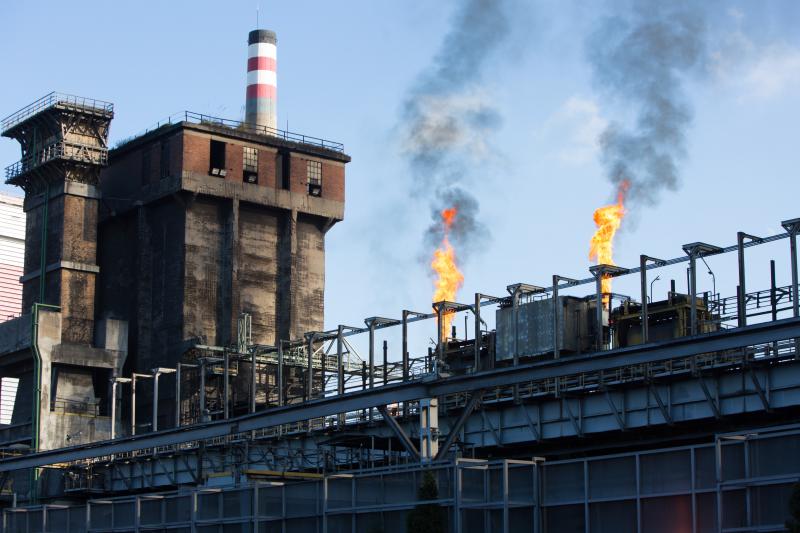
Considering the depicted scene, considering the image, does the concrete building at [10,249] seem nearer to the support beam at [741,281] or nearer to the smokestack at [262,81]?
the smokestack at [262,81]

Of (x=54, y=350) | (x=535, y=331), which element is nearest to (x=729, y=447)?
(x=535, y=331)

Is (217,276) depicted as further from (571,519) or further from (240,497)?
(571,519)

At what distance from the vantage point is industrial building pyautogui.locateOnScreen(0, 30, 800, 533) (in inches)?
1687

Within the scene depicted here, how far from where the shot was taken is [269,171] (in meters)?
112

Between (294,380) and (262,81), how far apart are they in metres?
24.3

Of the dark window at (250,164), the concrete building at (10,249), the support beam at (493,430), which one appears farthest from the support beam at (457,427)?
the concrete building at (10,249)

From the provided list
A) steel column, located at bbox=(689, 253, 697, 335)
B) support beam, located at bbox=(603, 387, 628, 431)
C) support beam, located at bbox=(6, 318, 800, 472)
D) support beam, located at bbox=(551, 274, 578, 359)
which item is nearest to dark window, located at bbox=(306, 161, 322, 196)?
support beam, located at bbox=(551, 274, 578, 359)

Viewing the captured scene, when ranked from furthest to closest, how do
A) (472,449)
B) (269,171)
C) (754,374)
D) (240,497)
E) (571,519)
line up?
(269,171) → (472,449) → (754,374) → (240,497) → (571,519)

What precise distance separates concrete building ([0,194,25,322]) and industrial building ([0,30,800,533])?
79015mm

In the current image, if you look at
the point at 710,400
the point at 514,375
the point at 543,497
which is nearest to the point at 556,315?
the point at 710,400

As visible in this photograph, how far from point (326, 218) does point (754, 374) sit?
198 ft

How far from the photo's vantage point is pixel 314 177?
114 m

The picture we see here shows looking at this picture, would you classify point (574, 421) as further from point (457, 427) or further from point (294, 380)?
point (294, 380)

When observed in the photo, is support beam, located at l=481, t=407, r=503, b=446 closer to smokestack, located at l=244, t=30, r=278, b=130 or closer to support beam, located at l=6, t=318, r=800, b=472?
support beam, located at l=6, t=318, r=800, b=472
